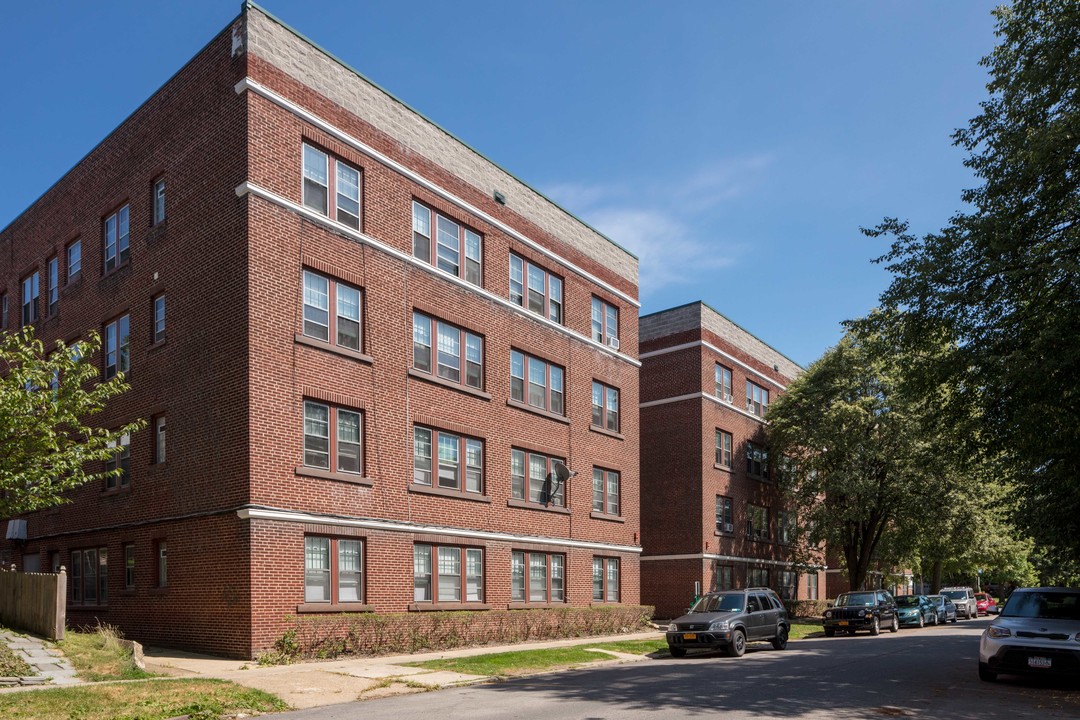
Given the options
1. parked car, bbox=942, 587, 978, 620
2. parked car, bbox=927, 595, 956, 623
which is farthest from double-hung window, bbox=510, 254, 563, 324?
parked car, bbox=942, 587, 978, 620

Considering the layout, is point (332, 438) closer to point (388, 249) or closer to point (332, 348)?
point (332, 348)

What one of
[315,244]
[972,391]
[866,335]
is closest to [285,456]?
[315,244]

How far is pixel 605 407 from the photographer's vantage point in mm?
35000

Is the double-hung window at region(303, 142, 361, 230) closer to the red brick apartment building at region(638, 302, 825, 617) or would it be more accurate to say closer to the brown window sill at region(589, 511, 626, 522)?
the brown window sill at region(589, 511, 626, 522)

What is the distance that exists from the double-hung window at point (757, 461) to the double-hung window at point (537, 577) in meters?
18.2

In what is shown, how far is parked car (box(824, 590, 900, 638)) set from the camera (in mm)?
33656

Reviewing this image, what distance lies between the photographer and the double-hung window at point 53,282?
1182 inches

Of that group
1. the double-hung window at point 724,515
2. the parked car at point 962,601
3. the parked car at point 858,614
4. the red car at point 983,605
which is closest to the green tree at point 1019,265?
the parked car at point 858,614

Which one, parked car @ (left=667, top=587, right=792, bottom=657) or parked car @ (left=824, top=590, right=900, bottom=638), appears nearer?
parked car @ (left=667, top=587, right=792, bottom=657)

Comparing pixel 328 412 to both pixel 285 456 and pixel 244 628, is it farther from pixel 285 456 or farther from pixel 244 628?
pixel 244 628

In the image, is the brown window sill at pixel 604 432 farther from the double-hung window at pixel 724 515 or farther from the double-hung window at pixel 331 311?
the double-hung window at pixel 331 311

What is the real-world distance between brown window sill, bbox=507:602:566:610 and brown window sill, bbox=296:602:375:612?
21.4 ft

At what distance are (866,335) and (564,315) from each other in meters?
14.3

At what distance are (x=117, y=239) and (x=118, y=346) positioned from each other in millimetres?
3089
